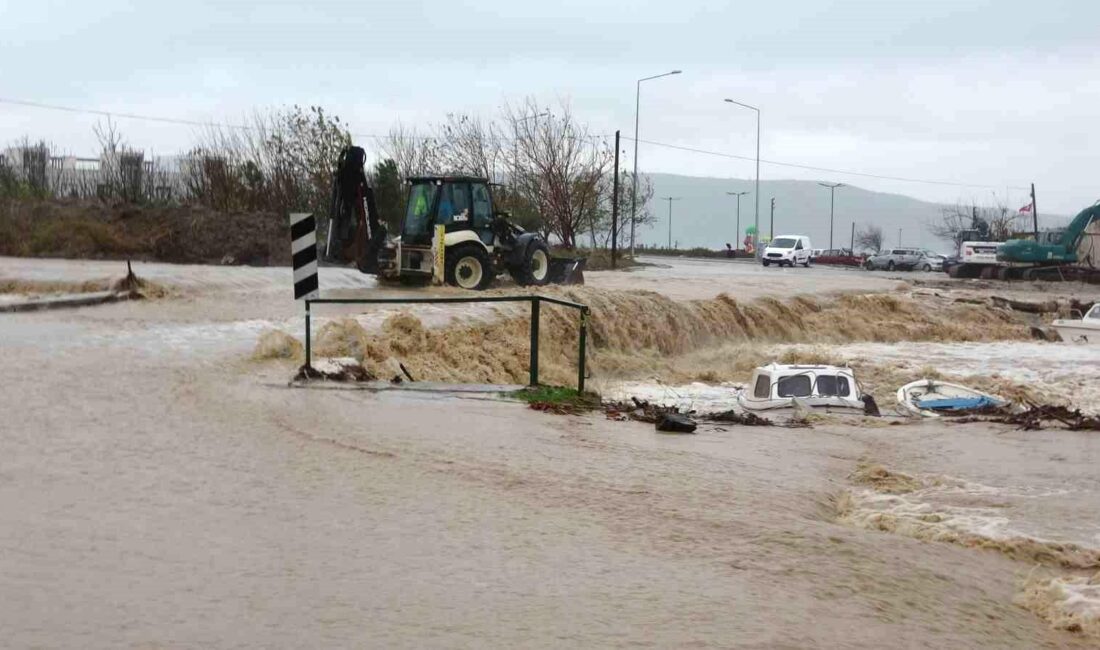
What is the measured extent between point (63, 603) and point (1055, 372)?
25.9m

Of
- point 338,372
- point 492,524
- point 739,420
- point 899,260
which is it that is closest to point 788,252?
point 899,260

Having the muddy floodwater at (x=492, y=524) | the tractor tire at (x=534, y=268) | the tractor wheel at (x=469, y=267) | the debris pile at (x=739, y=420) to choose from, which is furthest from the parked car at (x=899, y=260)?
the debris pile at (x=739, y=420)

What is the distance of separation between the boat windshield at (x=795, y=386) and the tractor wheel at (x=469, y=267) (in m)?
10.2

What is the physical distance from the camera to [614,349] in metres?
27.5

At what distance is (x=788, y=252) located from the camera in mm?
65812

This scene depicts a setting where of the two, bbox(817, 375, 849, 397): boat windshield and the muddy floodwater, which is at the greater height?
the muddy floodwater

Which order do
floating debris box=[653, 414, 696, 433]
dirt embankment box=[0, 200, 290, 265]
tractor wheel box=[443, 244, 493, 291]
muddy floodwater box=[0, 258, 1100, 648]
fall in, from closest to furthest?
muddy floodwater box=[0, 258, 1100, 648]
floating debris box=[653, 414, 696, 433]
tractor wheel box=[443, 244, 493, 291]
dirt embankment box=[0, 200, 290, 265]

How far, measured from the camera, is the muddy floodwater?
248 inches

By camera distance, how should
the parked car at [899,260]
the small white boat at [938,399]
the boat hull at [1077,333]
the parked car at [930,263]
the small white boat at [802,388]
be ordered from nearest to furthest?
the small white boat at [802,388] → the small white boat at [938,399] → the boat hull at [1077,333] → the parked car at [899,260] → the parked car at [930,263]

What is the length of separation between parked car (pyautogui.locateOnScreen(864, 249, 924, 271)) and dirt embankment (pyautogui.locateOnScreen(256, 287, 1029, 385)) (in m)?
29.0

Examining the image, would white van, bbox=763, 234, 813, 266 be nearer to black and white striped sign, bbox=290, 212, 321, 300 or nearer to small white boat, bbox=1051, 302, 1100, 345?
small white boat, bbox=1051, 302, 1100, 345

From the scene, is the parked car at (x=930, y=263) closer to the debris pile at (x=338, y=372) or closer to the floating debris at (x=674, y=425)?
the debris pile at (x=338, y=372)

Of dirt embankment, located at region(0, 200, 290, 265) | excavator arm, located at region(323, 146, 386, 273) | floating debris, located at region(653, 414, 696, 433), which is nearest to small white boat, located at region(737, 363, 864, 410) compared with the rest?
floating debris, located at region(653, 414, 696, 433)

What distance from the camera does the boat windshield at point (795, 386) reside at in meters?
19.4
